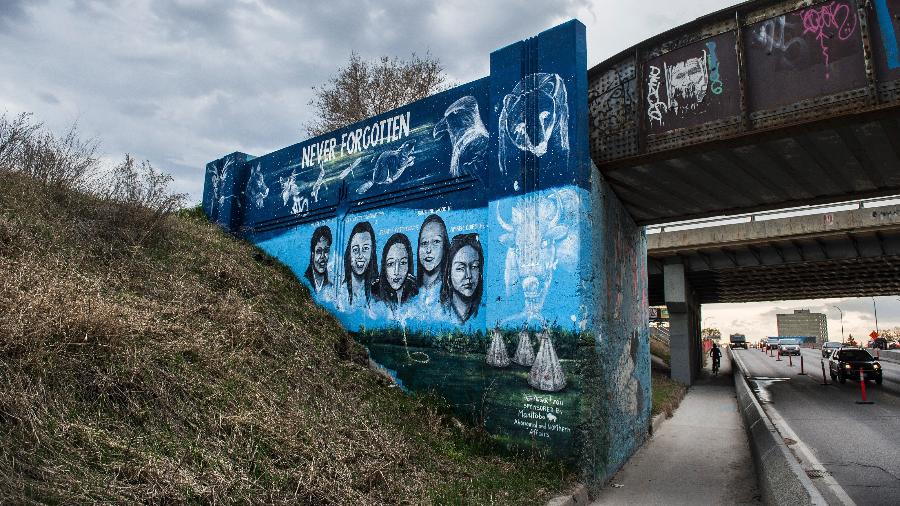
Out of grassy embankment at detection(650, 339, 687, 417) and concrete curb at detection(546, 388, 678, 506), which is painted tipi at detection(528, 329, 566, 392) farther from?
grassy embankment at detection(650, 339, 687, 417)

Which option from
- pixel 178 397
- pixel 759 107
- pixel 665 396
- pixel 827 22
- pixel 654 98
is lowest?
pixel 665 396

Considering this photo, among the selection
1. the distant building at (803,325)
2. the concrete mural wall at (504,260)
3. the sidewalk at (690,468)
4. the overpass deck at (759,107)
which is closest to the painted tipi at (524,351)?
the concrete mural wall at (504,260)

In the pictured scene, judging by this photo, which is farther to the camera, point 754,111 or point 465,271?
point 465,271

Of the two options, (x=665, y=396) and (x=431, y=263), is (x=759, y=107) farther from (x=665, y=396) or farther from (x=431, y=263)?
(x=665, y=396)

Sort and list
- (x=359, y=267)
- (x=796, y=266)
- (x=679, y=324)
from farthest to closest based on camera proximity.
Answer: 1. (x=679, y=324)
2. (x=796, y=266)
3. (x=359, y=267)

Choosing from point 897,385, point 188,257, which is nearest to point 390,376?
point 188,257

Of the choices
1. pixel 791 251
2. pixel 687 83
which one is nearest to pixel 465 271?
pixel 687 83

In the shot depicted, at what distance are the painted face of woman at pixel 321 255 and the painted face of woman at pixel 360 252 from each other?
899 mm

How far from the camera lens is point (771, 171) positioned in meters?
8.38

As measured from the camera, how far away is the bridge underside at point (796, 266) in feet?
69.9

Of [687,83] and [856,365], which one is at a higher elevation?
[687,83]

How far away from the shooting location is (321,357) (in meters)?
8.63

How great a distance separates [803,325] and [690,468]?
388ft

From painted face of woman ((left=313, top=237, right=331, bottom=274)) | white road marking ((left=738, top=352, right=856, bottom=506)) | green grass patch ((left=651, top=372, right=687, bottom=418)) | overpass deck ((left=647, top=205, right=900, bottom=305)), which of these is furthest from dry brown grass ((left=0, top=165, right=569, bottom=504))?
overpass deck ((left=647, top=205, right=900, bottom=305))
